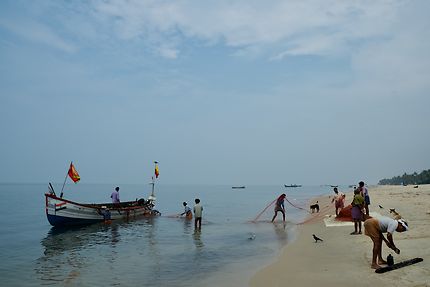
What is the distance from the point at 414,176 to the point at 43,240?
382 feet

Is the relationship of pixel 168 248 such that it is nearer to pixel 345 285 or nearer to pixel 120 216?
pixel 345 285

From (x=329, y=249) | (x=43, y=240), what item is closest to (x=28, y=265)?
(x=43, y=240)

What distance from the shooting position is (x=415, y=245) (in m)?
10.2

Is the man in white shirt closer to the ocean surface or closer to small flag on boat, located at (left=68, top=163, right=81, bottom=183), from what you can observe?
the ocean surface

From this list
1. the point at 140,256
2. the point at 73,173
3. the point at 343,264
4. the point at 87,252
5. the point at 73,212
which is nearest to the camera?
the point at 343,264

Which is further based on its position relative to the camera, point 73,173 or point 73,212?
point 73,212

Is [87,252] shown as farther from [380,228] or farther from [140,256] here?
[380,228]

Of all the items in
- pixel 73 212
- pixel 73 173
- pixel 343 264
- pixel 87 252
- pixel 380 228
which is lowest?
pixel 87 252

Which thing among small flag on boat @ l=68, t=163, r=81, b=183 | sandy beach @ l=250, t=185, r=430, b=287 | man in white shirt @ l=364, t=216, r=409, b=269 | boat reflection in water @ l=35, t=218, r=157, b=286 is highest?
small flag on boat @ l=68, t=163, r=81, b=183

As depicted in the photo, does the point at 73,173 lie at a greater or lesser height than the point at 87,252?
greater

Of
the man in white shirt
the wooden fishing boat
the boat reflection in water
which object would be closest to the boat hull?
the wooden fishing boat

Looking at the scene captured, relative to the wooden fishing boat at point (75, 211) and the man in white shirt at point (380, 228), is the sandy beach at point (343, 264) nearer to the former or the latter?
the man in white shirt at point (380, 228)

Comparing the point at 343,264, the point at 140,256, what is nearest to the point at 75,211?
the point at 140,256

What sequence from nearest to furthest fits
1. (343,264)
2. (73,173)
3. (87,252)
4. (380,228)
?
(380,228)
(343,264)
(87,252)
(73,173)
